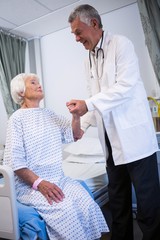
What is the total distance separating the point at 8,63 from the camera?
2.87m

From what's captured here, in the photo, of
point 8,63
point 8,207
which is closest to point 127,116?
point 8,207

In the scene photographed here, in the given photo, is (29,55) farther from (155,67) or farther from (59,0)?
(155,67)

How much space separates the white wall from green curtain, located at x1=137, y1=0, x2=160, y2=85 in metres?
0.34

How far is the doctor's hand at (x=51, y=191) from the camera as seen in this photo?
1207mm

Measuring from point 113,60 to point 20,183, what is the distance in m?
0.92

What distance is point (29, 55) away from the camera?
326 cm

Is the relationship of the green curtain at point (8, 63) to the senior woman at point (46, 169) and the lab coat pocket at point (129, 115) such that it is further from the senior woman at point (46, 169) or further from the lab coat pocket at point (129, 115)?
the lab coat pocket at point (129, 115)

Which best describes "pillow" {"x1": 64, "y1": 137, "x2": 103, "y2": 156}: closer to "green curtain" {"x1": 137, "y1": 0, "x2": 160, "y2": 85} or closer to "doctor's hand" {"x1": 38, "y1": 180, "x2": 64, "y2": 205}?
"green curtain" {"x1": 137, "y1": 0, "x2": 160, "y2": 85}

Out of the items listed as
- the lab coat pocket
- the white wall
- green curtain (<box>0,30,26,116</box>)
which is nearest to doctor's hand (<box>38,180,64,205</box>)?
the lab coat pocket

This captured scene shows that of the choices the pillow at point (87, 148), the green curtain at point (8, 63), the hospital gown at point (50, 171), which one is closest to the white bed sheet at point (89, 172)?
the pillow at point (87, 148)

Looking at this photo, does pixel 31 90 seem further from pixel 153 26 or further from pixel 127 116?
pixel 153 26

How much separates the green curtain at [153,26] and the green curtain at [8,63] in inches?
68.2

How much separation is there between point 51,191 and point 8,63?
2.15m

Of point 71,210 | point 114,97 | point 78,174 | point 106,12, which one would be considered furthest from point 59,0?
point 71,210
